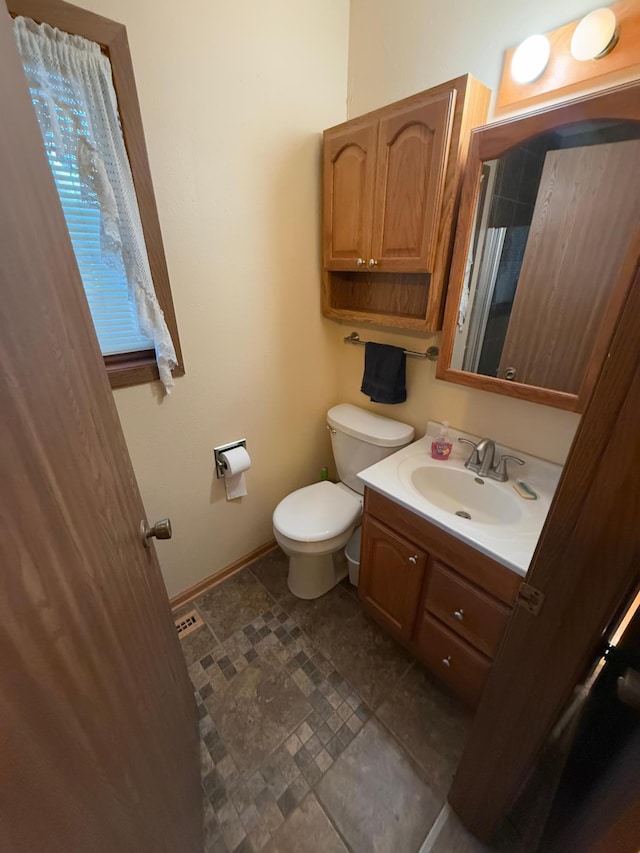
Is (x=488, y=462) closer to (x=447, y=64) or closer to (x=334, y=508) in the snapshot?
(x=334, y=508)

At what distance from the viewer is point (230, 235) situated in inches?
52.6

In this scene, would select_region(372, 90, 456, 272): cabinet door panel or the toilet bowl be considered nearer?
select_region(372, 90, 456, 272): cabinet door panel

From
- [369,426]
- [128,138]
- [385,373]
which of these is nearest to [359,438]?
[369,426]

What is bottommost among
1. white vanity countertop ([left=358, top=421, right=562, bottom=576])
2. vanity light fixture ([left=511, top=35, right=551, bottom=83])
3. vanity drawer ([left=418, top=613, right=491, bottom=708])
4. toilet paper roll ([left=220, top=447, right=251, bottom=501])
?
vanity drawer ([left=418, top=613, right=491, bottom=708])

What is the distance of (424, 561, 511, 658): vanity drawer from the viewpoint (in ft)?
3.38

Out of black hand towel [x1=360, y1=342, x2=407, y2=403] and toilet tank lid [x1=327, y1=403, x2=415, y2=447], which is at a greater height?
black hand towel [x1=360, y1=342, x2=407, y2=403]

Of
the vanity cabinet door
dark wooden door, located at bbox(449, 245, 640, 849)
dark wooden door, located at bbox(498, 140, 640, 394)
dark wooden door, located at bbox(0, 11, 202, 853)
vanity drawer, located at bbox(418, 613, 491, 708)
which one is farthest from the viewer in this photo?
the vanity cabinet door

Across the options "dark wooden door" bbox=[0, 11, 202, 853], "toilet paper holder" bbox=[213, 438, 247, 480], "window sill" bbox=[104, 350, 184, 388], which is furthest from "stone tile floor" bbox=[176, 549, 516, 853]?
"window sill" bbox=[104, 350, 184, 388]

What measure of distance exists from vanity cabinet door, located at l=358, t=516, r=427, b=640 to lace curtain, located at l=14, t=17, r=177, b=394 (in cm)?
122

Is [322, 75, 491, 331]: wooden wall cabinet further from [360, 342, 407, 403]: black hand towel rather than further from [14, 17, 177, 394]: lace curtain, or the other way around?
[14, 17, 177, 394]: lace curtain

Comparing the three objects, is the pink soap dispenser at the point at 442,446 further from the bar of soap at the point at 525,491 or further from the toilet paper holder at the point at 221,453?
the toilet paper holder at the point at 221,453

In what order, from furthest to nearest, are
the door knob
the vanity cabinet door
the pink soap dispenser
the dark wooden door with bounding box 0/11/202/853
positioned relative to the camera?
1. the pink soap dispenser
2. the vanity cabinet door
3. the door knob
4. the dark wooden door with bounding box 0/11/202/853

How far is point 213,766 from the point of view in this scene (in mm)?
1139

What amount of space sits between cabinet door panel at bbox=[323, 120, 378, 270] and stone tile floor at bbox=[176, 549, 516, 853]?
166 centimetres
